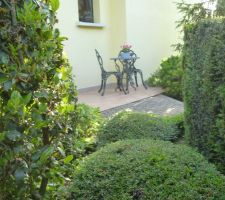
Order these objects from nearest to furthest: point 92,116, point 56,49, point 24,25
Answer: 1. point 24,25
2. point 56,49
3. point 92,116

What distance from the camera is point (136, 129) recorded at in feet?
14.0

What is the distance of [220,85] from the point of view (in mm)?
3217

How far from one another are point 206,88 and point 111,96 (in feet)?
16.2

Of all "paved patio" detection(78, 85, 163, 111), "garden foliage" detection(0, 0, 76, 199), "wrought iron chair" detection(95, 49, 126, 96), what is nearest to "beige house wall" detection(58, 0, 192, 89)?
"paved patio" detection(78, 85, 163, 111)

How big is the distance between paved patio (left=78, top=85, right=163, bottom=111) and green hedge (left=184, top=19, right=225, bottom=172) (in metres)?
3.30

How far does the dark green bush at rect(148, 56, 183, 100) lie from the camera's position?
29.6 ft

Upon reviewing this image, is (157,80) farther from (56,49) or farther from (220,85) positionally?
(56,49)

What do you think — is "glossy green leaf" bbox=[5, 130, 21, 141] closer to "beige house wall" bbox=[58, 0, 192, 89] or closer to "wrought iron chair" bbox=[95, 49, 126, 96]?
"wrought iron chair" bbox=[95, 49, 126, 96]

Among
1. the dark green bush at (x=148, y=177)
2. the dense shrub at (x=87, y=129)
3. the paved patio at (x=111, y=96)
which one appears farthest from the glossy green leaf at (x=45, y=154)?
the paved patio at (x=111, y=96)

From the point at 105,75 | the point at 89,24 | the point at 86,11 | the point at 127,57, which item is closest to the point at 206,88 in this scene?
the point at 105,75

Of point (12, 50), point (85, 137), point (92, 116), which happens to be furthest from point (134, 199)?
point (92, 116)

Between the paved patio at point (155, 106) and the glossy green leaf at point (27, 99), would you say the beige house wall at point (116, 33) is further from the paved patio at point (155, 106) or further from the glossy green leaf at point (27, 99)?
the glossy green leaf at point (27, 99)

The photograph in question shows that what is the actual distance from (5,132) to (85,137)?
121 inches

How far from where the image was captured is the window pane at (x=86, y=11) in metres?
9.70
